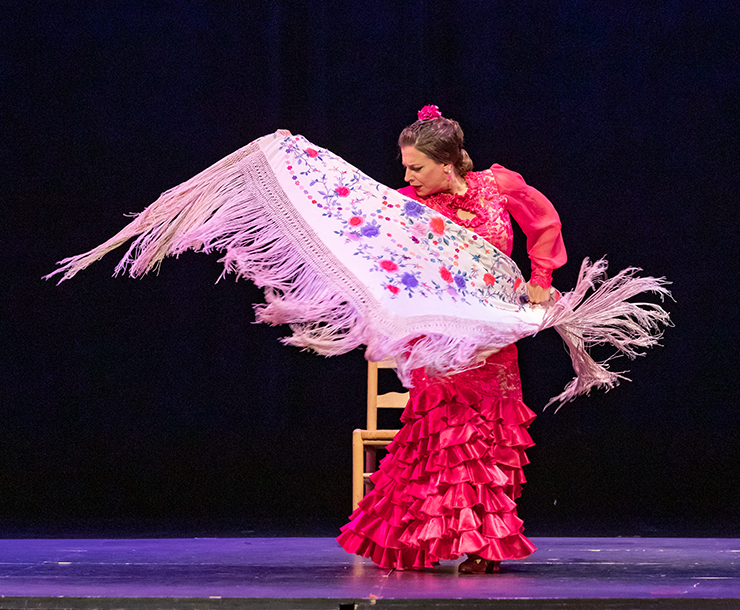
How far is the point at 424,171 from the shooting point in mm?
2059

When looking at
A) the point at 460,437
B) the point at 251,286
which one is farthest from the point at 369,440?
the point at 460,437

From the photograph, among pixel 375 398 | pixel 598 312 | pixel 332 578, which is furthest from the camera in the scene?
pixel 375 398

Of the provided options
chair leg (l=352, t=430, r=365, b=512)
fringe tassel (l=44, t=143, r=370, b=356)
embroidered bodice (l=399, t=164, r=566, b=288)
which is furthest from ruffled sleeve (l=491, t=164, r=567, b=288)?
chair leg (l=352, t=430, r=365, b=512)

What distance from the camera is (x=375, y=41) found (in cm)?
318

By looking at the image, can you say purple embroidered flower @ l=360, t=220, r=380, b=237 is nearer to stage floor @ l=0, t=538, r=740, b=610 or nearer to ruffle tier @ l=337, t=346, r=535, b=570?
ruffle tier @ l=337, t=346, r=535, b=570

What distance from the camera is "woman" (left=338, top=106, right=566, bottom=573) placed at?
1.93 metres

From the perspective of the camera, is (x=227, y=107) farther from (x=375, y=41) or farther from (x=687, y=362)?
(x=687, y=362)

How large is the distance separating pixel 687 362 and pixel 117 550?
1962 millimetres

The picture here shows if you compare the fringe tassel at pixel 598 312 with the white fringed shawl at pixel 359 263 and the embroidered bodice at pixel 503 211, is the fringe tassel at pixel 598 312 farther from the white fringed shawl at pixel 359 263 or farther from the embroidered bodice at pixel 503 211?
the embroidered bodice at pixel 503 211

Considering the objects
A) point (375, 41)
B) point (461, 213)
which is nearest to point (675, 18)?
point (375, 41)

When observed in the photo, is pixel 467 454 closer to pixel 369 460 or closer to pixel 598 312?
pixel 598 312

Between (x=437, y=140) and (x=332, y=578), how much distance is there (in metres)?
0.99

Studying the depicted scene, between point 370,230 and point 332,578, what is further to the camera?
point 370,230

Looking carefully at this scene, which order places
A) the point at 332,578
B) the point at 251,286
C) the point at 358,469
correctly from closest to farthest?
the point at 332,578
the point at 358,469
the point at 251,286
